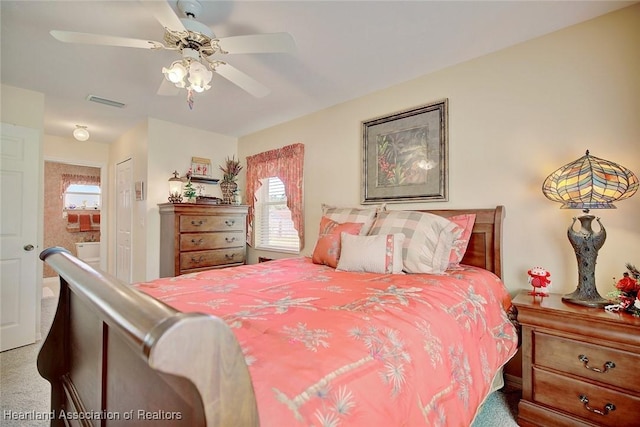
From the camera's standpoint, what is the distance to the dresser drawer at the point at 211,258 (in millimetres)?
3453

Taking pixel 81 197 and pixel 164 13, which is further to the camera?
pixel 81 197

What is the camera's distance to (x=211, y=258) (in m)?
3.68

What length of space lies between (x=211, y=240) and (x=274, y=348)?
10.4 feet

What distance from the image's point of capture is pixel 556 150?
78.4 inches

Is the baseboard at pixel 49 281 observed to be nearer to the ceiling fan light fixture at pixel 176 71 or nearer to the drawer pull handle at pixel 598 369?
the ceiling fan light fixture at pixel 176 71

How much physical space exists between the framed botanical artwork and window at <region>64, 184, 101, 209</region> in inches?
269

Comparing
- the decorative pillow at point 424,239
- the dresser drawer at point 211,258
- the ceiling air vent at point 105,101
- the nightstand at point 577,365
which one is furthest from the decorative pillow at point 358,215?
the ceiling air vent at point 105,101

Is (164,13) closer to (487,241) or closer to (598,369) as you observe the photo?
(487,241)

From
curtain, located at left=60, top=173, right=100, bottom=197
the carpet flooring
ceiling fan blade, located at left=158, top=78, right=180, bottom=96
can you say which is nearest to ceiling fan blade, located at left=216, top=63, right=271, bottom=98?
ceiling fan blade, located at left=158, top=78, right=180, bottom=96

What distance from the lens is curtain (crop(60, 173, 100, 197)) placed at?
20.4 ft

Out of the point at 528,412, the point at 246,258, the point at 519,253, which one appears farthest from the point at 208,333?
the point at 246,258

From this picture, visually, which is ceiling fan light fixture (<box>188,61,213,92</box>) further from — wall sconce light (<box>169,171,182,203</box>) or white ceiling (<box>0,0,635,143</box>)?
wall sconce light (<box>169,171,182,203</box>)

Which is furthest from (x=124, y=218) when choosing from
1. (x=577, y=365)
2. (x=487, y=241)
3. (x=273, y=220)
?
(x=577, y=365)

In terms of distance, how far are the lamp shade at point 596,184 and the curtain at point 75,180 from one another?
8.30 meters
